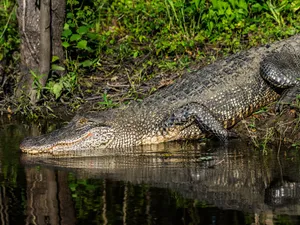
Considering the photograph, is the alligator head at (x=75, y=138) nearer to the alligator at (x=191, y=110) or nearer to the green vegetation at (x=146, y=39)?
the alligator at (x=191, y=110)

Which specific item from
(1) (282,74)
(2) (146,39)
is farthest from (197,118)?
(2) (146,39)

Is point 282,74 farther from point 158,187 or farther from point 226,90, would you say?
point 158,187

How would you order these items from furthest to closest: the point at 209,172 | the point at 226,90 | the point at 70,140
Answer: the point at 226,90 < the point at 70,140 < the point at 209,172

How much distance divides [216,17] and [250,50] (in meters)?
1.42

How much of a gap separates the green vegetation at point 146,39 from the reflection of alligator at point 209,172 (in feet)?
6.83

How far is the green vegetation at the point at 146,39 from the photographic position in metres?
10.5

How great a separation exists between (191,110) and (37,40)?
2574mm

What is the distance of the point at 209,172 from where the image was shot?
733 cm

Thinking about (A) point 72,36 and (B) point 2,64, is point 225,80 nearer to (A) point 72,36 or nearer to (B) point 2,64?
(A) point 72,36

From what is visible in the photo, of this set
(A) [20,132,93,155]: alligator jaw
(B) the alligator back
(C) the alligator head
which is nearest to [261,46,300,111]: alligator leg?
(B) the alligator back

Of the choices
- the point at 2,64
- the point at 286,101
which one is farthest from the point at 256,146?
the point at 2,64

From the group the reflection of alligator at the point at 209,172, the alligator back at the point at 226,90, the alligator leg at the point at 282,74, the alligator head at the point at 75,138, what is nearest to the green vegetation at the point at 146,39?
the alligator back at the point at 226,90

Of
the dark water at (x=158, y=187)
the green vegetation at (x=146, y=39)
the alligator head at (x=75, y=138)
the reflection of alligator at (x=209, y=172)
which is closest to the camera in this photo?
the dark water at (x=158, y=187)

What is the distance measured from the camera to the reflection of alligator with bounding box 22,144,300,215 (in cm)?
641
